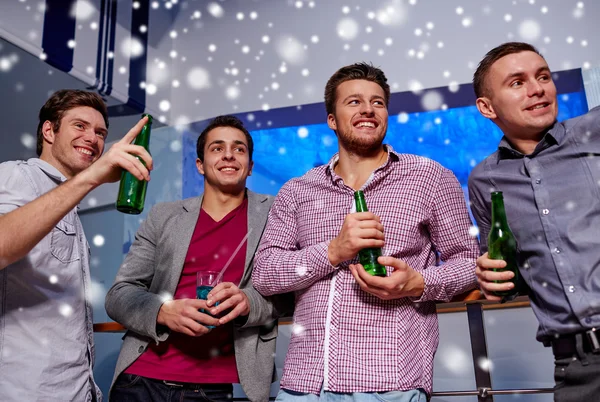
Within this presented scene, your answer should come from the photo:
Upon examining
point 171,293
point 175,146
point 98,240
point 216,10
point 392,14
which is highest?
point 216,10

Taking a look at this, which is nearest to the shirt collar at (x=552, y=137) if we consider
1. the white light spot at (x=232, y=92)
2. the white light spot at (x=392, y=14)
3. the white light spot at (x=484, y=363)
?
the white light spot at (x=484, y=363)

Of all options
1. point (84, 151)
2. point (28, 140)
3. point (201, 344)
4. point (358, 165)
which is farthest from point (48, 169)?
point (28, 140)

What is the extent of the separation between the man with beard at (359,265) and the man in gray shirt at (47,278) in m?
0.48

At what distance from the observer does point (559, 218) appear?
1.19 meters

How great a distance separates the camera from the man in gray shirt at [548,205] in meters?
1.13

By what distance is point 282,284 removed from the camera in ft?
4.66

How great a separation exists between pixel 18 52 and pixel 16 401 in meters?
2.35

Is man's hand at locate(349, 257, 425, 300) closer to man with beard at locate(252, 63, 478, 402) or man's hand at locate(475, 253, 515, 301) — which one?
man with beard at locate(252, 63, 478, 402)

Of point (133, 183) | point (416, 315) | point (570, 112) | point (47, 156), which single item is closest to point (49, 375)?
point (133, 183)

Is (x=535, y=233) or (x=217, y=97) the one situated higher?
(x=217, y=97)

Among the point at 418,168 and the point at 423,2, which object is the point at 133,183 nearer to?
the point at 418,168

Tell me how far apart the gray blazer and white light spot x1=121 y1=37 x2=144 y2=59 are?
7.94 ft

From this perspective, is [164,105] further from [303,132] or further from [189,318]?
[189,318]

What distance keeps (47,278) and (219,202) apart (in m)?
0.60
